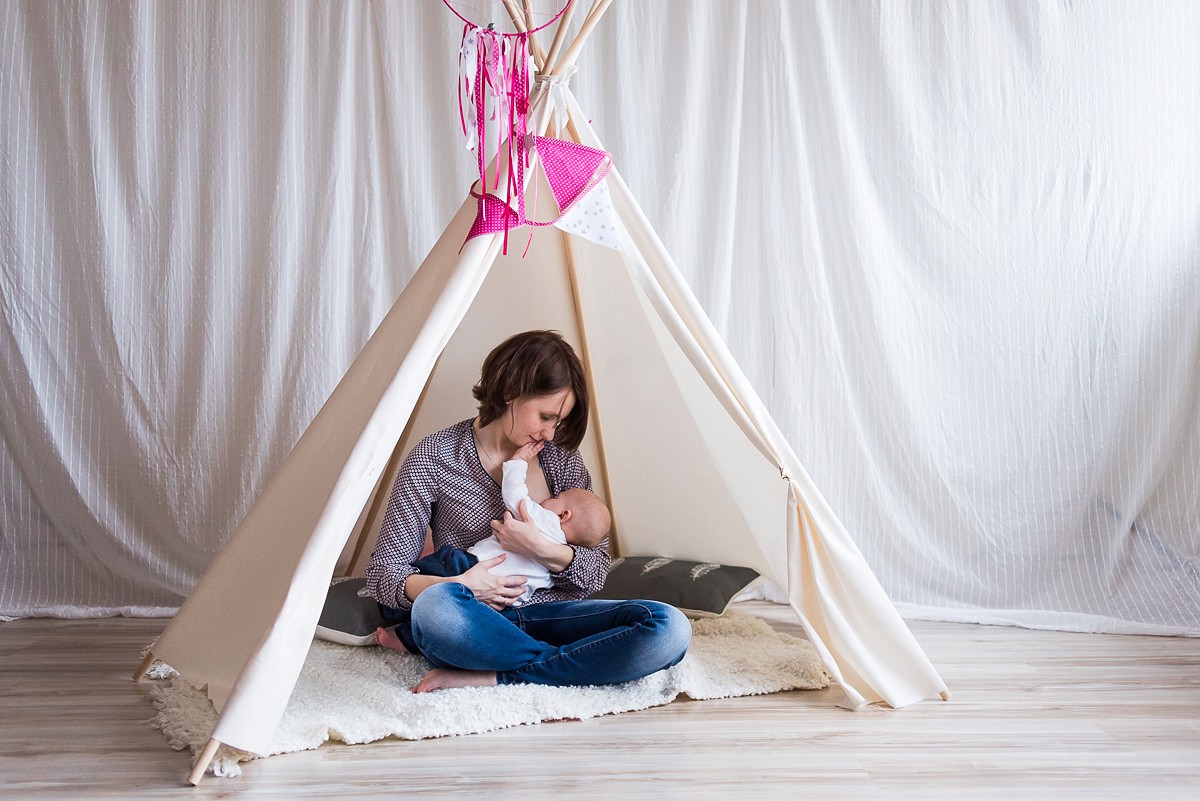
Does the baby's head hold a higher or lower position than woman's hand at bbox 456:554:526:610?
higher

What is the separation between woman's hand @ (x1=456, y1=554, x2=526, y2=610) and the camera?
87.2 inches

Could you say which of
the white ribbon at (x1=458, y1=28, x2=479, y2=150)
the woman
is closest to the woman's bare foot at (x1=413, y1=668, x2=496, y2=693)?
the woman

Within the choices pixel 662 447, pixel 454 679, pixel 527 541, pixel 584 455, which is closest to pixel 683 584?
pixel 662 447

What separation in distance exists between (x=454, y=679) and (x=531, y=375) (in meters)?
0.67

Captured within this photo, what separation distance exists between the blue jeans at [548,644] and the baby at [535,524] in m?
0.13

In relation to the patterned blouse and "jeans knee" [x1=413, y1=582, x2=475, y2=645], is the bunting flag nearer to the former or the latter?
the patterned blouse

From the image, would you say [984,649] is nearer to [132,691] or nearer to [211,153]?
[132,691]

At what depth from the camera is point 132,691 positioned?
2.27 metres

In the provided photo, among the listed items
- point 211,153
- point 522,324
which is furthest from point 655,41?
point 211,153

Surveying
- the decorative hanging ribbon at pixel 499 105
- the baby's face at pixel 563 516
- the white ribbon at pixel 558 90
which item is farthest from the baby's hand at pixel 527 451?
the white ribbon at pixel 558 90

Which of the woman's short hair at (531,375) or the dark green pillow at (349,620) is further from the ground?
the woman's short hair at (531,375)

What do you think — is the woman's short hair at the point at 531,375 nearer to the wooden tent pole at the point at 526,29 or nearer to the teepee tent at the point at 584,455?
the teepee tent at the point at 584,455

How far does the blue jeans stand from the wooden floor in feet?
0.41

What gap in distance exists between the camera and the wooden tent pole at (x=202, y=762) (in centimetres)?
175
